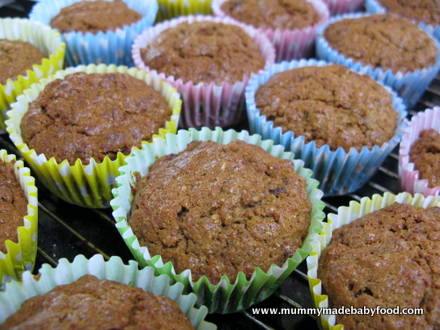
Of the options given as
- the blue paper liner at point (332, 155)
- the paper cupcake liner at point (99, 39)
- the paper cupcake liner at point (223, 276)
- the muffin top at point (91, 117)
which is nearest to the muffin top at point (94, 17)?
the paper cupcake liner at point (99, 39)

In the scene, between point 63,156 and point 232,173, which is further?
point 63,156

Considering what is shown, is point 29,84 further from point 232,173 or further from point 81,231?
point 232,173

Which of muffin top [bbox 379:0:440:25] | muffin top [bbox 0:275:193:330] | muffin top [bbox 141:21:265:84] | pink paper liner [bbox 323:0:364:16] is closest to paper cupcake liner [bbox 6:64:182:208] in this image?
muffin top [bbox 141:21:265:84]

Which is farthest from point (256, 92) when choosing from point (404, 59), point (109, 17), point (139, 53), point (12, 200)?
point (12, 200)

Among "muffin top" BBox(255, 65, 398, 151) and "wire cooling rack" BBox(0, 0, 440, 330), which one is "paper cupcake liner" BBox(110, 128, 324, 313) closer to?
"wire cooling rack" BBox(0, 0, 440, 330)

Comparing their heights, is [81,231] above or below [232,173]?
below

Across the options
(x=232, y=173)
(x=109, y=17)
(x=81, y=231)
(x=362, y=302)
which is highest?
(x=109, y=17)

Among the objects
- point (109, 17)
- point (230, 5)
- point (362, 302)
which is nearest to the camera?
point (362, 302)
